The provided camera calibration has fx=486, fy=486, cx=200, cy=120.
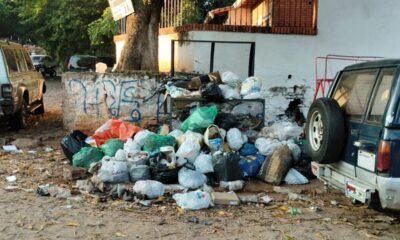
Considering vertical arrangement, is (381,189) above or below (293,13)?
below

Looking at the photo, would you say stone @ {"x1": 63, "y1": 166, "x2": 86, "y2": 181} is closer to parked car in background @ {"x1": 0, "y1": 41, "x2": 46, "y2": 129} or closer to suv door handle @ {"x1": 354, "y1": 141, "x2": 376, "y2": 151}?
parked car in background @ {"x1": 0, "y1": 41, "x2": 46, "y2": 129}

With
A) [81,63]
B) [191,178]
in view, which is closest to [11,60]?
[191,178]

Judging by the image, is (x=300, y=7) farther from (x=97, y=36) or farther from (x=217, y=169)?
(x=97, y=36)

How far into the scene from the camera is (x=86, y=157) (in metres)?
7.22

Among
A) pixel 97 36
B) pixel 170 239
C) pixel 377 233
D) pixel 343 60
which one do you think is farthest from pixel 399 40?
pixel 97 36

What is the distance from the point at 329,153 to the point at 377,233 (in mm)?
933

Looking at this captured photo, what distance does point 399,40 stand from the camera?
414 inches

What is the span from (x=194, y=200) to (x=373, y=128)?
2180 mm

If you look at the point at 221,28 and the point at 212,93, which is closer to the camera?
the point at 212,93

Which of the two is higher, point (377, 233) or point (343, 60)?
point (343, 60)

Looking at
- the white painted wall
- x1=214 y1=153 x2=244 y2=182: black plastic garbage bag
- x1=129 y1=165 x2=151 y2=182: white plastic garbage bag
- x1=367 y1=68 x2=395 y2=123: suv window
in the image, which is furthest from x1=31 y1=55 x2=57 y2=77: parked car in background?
x1=367 y1=68 x2=395 y2=123: suv window

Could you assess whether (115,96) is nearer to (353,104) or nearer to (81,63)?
(353,104)

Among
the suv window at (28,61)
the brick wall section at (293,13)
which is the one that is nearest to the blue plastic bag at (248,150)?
the brick wall section at (293,13)

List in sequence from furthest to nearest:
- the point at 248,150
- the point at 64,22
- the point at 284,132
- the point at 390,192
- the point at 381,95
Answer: the point at 64,22 < the point at 284,132 < the point at 248,150 < the point at 381,95 < the point at 390,192
